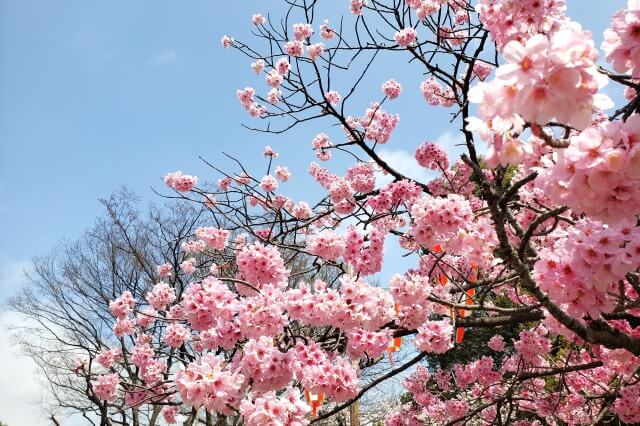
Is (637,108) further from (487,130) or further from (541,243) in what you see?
(541,243)

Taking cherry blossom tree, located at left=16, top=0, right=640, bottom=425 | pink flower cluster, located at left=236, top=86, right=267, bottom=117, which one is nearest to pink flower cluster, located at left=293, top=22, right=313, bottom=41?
cherry blossom tree, located at left=16, top=0, right=640, bottom=425

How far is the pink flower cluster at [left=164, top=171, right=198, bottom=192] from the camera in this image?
23.8ft

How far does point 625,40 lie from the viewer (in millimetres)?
1473

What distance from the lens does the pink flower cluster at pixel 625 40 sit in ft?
4.68

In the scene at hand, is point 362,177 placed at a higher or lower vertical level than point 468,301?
higher

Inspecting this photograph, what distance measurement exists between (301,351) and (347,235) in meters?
1.38

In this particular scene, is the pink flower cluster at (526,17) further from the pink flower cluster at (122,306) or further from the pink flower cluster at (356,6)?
the pink flower cluster at (122,306)

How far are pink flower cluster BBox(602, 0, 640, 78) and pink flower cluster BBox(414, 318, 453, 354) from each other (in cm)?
236

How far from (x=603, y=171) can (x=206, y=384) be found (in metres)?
2.20

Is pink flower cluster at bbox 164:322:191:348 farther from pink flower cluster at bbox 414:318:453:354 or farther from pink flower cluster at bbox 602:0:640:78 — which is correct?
pink flower cluster at bbox 602:0:640:78

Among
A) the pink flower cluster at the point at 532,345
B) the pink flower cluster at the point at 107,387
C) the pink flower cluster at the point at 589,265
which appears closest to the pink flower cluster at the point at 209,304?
the pink flower cluster at the point at 589,265

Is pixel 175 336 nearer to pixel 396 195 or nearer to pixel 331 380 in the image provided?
pixel 331 380

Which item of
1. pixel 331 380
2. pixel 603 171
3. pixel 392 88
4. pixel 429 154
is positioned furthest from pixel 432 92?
pixel 603 171

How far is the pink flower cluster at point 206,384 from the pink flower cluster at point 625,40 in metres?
2.39
